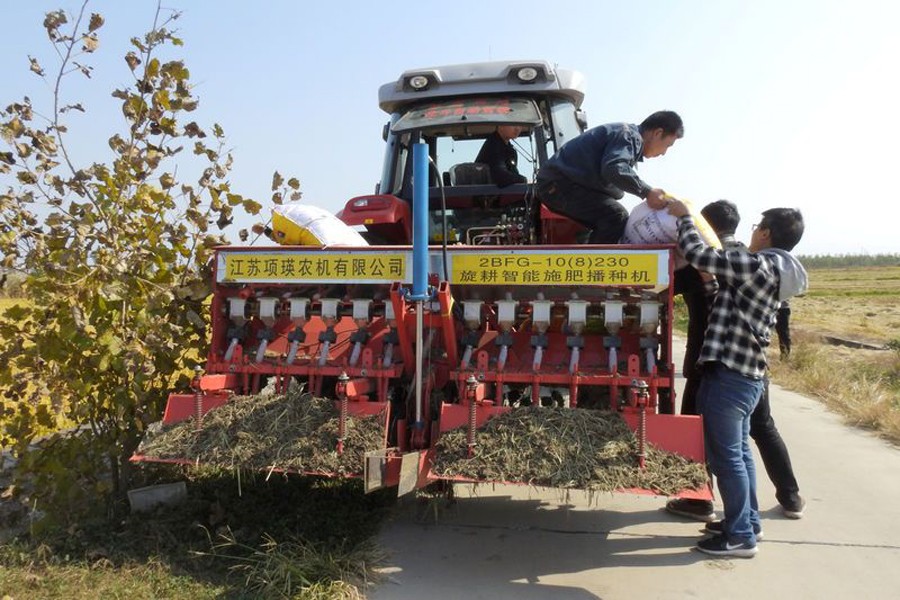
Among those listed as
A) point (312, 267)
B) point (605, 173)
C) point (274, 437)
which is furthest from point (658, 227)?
point (274, 437)

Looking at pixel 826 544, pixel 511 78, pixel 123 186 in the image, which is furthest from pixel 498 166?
pixel 826 544

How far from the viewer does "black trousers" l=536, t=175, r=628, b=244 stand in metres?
4.63

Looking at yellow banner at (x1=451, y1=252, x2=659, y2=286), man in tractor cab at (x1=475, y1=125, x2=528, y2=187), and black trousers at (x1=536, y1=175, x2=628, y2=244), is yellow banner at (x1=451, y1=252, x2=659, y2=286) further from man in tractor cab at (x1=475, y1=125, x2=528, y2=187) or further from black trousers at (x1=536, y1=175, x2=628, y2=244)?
man in tractor cab at (x1=475, y1=125, x2=528, y2=187)

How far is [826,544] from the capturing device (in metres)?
4.22

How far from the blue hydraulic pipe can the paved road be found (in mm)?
1302

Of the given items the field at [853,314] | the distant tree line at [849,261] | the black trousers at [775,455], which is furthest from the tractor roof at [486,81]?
the distant tree line at [849,261]

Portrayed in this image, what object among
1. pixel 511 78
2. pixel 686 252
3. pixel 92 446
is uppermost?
pixel 511 78

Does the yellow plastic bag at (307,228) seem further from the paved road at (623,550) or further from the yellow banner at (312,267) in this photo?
the paved road at (623,550)

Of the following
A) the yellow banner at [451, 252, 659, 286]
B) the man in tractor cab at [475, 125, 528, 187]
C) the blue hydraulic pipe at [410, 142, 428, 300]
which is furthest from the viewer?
the man in tractor cab at [475, 125, 528, 187]

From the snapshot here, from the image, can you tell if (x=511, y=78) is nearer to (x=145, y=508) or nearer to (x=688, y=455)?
(x=688, y=455)

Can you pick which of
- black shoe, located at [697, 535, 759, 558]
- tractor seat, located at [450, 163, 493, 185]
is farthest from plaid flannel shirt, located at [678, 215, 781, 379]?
tractor seat, located at [450, 163, 493, 185]

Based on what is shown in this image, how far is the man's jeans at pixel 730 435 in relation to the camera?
3830mm

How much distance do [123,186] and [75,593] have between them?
222cm

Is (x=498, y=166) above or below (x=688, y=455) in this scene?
above
